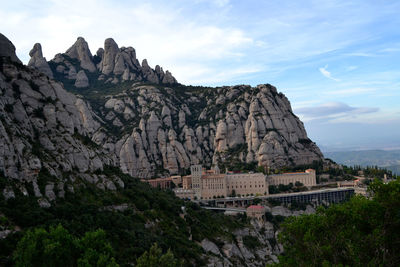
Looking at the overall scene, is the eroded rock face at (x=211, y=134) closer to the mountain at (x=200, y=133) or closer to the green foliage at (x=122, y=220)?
the mountain at (x=200, y=133)

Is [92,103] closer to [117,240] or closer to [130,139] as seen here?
[130,139]

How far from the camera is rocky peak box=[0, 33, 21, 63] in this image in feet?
274

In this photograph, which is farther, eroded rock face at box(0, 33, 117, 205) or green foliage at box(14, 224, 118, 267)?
eroded rock face at box(0, 33, 117, 205)

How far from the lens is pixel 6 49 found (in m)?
84.1

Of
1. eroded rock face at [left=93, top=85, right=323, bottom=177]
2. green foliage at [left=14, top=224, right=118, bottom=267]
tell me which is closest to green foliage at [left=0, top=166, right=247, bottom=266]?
green foliage at [left=14, top=224, right=118, bottom=267]

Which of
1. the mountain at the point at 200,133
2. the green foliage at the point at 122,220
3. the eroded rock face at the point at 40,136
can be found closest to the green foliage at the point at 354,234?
the green foliage at the point at 122,220

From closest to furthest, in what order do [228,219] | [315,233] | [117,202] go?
[315,233]
[117,202]
[228,219]

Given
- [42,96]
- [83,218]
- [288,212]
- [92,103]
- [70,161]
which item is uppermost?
[92,103]

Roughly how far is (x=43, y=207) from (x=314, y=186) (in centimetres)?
11048

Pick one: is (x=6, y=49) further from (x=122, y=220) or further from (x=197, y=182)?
(x=197, y=182)

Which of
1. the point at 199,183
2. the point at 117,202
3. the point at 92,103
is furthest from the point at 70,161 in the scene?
the point at 92,103

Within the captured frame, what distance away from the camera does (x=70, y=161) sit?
246ft

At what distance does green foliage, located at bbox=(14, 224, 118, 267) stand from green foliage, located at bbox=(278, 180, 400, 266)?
17827mm

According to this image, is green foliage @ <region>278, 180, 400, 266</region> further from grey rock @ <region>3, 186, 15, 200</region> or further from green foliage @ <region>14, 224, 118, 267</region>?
grey rock @ <region>3, 186, 15, 200</region>
